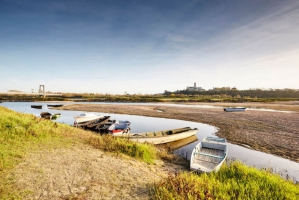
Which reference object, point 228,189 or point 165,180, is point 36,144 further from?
point 228,189

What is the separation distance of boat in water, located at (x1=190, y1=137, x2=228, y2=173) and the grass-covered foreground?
0.63 meters

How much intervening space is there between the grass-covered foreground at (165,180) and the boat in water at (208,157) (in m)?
0.63

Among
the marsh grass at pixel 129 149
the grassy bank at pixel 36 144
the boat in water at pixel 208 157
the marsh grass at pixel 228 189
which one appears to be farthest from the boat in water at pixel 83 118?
the marsh grass at pixel 228 189

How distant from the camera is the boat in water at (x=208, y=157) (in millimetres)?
9787

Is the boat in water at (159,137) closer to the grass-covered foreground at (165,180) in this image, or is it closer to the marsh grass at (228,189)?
the grass-covered foreground at (165,180)

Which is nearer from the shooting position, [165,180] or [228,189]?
[228,189]

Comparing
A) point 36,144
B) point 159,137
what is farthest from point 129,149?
point 36,144

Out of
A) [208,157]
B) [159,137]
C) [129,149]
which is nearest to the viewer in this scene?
[208,157]

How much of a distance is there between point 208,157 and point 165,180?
494 centimetres

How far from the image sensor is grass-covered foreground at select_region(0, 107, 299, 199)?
21.5 feet

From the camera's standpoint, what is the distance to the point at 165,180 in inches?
304

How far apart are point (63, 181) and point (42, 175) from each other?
1210 millimetres

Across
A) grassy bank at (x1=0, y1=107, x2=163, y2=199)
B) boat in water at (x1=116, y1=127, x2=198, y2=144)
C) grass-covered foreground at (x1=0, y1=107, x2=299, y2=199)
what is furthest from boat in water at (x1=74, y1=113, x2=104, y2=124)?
boat in water at (x1=116, y1=127, x2=198, y2=144)

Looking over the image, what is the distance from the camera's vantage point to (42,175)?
7930 mm
